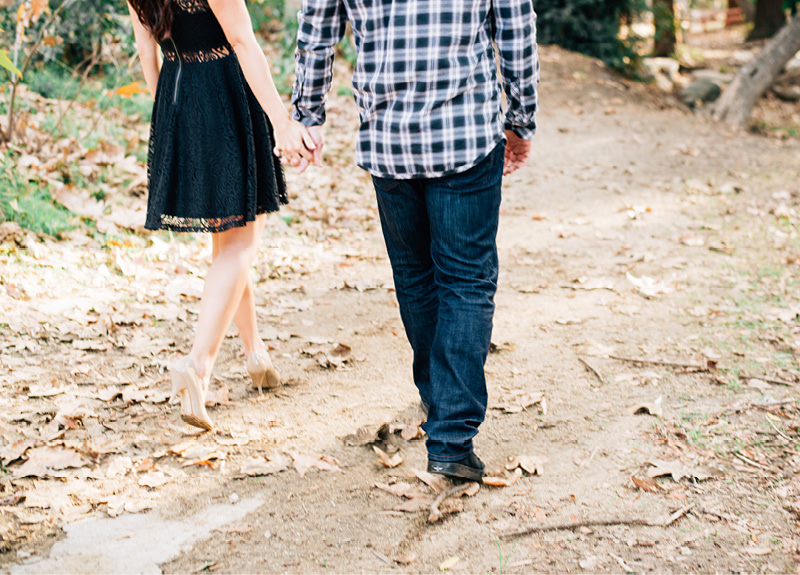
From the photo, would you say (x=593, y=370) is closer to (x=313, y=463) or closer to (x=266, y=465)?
(x=313, y=463)

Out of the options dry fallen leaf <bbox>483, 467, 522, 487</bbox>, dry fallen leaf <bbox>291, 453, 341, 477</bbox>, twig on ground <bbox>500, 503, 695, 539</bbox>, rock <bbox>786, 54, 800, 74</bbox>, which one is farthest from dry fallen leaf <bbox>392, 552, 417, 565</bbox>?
rock <bbox>786, 54, 800, 74</bbox>

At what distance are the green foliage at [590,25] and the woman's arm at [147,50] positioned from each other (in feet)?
33.0

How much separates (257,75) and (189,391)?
120 centimetres

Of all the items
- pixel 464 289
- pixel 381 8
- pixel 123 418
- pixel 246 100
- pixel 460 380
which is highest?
pixel 381 8

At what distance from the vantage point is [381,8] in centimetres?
223

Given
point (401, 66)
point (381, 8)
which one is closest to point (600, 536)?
point (401, 66)

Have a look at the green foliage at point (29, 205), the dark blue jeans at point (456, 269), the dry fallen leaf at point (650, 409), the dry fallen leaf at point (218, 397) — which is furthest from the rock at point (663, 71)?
the dark blue jeans at point (456, 269)

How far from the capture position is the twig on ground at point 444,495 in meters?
2.41

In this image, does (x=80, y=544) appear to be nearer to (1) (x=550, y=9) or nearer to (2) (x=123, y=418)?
(2) (x=123, y=418)

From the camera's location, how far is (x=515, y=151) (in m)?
2.71

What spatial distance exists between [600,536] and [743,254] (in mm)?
3587

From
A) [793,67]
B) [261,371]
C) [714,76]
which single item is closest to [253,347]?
[261,371]

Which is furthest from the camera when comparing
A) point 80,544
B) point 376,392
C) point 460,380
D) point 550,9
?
point 550,9

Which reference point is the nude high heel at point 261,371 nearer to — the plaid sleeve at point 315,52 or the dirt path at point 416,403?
the dirt path at point 416,403
